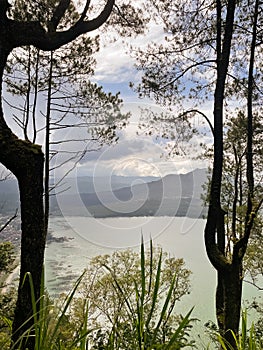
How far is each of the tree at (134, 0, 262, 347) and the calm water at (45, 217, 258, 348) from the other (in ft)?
37.5

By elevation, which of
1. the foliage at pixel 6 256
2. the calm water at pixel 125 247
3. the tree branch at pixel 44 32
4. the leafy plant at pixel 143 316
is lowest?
the calm water at pixel 125 247

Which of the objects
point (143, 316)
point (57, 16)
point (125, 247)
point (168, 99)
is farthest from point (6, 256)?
point (125, 247)

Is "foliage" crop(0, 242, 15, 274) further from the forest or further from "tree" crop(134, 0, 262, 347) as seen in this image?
"tree" crop(134, 0, 262, 347)

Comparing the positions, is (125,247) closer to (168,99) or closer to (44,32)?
(168,99)

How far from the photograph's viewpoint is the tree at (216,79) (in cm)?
404

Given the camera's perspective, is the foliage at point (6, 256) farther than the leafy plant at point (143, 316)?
Yes

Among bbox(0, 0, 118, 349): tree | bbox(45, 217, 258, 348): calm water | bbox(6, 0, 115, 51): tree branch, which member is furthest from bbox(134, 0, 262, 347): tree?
bbox(45, 217, 258, 348): calm water

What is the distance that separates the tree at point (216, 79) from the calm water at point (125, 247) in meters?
11.4

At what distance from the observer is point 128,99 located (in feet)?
16.2

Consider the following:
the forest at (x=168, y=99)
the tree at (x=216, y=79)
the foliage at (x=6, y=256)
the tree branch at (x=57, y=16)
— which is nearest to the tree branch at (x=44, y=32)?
the tree branch at (x=57, y=16)

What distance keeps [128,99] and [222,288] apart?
269 centimetres

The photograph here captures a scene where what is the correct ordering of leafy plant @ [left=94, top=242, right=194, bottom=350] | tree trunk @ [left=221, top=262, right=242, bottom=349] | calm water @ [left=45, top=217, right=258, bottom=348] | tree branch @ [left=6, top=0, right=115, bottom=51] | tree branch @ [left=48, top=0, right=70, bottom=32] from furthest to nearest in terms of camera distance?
calm water @ [left=45, top=217, right=258, bottom=348]
tree trunk @ [left=221, top=262, right=242, bottom=349]
tree branch @ [left=48, top=0, right=70, bottom=32]
tree branch @ [left=6, top=0, right=115, bottom=51]
leafy plant @ [left=94, top=242, right=194, bottom=350]

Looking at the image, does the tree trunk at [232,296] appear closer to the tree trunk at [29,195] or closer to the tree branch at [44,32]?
the tree trunk at [29,195]

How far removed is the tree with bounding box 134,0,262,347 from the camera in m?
4.04
